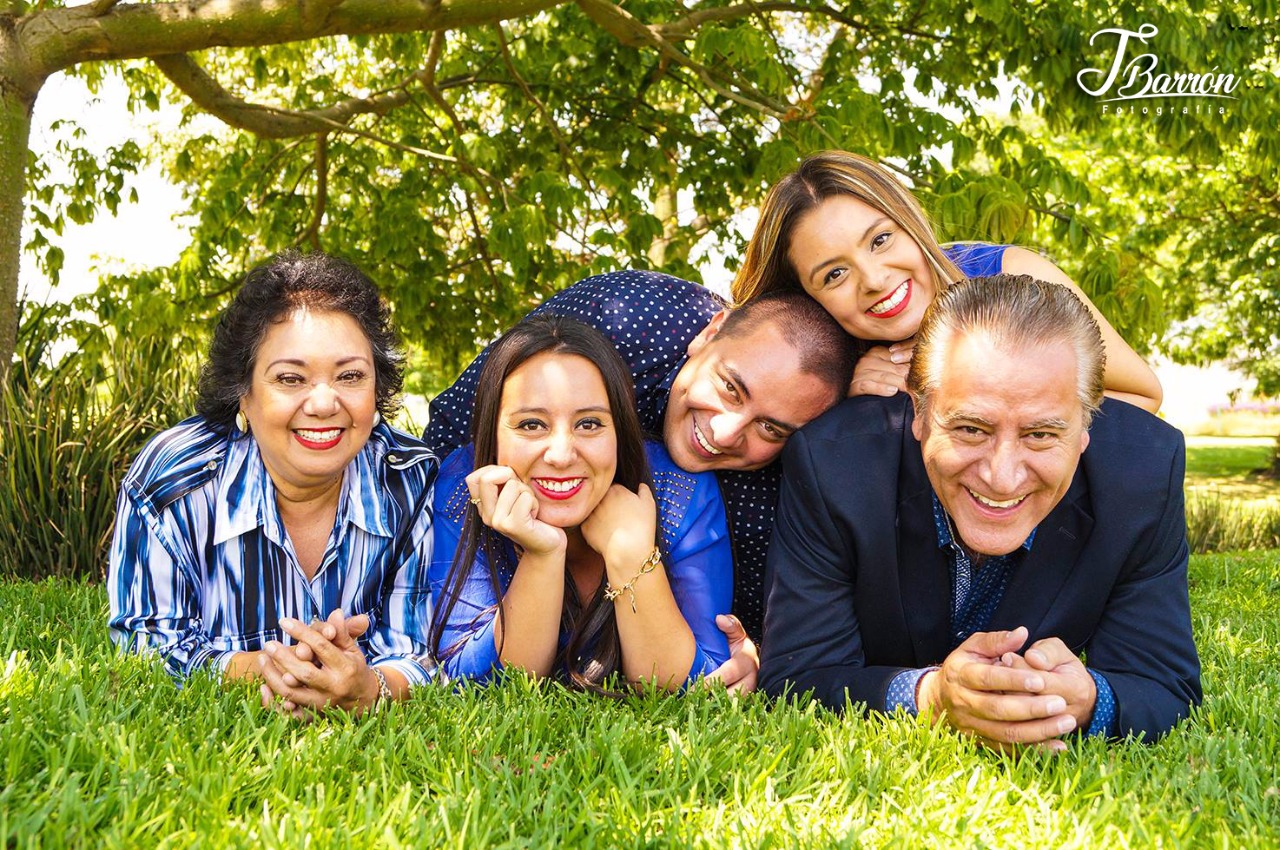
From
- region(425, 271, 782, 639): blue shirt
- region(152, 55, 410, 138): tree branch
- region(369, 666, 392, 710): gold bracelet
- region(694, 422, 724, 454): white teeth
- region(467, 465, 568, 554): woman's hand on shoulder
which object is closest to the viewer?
region(369, 666, 392, 710): gold bracelet

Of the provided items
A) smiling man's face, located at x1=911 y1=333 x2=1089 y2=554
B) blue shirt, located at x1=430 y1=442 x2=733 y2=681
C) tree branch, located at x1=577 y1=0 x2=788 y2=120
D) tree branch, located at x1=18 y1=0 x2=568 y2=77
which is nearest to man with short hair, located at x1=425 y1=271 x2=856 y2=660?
blue shirt, located at x1=430 y1=442 x2=733 y2=681

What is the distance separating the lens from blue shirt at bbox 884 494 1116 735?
3.17 meters

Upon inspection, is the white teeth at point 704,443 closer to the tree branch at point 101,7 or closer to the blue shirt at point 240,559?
the blue shirt at point 240,559

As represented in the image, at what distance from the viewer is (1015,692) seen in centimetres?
282

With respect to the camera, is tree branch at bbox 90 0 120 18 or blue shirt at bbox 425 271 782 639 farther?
tree branch at bbox 90 0 120 18

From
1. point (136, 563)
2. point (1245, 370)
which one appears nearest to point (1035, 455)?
point (136, 563)

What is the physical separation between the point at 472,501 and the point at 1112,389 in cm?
232

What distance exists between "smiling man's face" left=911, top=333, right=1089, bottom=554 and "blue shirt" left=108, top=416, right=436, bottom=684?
1.75 m

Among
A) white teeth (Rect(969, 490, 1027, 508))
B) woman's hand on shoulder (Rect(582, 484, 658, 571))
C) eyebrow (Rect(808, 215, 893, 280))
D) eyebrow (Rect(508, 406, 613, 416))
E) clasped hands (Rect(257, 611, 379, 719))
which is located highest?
eyebrow (Rect(808, 215, 893, 280))

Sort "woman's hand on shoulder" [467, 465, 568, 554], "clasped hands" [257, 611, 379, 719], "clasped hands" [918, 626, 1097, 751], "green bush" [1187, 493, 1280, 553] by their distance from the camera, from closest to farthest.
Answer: "clasped hands" [918, 626, 1097, 751] → "clasped hands" [257, 611, 379, 719] → "woman's hand on shoulder" [467, 465, 568, 554] → "green bush" [1187, 493, 1280, 553]

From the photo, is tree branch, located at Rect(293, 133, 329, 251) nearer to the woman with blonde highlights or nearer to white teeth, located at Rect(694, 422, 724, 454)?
the woman with blonde highlights

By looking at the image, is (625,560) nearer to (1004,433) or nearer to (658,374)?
(658,374)

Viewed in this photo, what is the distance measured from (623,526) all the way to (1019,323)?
56.5 inches

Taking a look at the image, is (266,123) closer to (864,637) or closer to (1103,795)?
(864,637)
